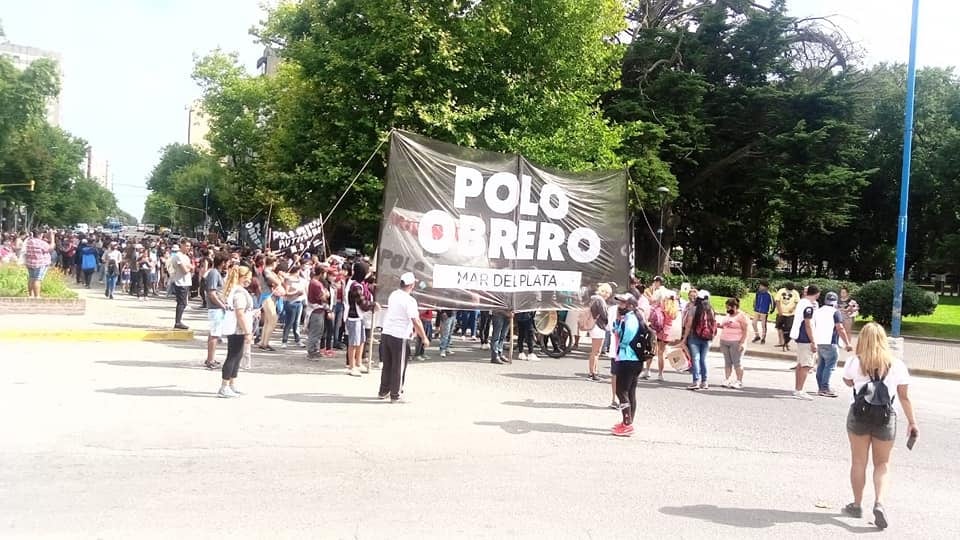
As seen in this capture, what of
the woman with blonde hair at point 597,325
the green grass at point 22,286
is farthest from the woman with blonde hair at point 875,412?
the green grass at point 22,286

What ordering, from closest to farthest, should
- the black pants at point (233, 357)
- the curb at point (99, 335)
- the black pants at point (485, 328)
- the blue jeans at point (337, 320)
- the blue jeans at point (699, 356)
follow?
1. the black pants at point (233, 357)
2. the blue jeans at point (699, 356)
3. the curb at point (99, 335)
4. the blue jeans at point (337, 320)
5. the black pants at point (485, 328)

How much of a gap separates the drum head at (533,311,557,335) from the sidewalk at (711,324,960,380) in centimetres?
546

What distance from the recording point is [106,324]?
16500mm

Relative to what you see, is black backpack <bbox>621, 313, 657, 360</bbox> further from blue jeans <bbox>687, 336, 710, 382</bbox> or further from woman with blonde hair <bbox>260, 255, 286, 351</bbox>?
woman with blonde hair <bbox>260, 255, 286, 351</bbox>

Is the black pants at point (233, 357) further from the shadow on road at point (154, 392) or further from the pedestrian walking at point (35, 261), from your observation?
the pedestrian walking at point (35, 261)

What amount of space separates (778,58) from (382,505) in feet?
146

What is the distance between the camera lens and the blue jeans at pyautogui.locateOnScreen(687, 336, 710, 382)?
1275 cm

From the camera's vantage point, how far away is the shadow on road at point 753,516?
5.93 m

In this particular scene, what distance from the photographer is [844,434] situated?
9.64m

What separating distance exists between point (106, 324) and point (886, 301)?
21674 mm

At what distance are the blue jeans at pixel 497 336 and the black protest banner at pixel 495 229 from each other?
0.30m

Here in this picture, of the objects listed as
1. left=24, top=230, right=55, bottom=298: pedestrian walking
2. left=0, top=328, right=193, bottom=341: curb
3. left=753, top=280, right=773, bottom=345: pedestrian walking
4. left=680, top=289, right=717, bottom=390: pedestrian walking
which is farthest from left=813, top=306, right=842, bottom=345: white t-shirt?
left=24, top=230, right=55, bottom=298: pedestrian walking

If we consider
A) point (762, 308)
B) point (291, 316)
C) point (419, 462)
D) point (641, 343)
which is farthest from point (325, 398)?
point (762, 308)

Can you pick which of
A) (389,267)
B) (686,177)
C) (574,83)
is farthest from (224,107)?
(389,267)
